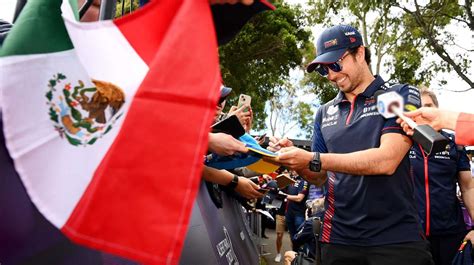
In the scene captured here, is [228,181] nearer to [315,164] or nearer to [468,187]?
[315,164]

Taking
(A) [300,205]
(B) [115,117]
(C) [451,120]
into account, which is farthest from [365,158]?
(A) [300,205]

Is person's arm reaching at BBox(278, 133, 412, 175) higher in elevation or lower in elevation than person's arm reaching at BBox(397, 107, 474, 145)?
lower

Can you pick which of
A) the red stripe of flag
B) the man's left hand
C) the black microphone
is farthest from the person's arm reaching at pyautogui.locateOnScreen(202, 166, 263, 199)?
the red stripe of flag

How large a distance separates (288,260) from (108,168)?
4.11 m

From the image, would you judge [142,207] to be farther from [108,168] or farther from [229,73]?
[229,73]

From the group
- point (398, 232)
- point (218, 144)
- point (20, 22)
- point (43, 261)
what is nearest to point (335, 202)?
point (398, 232)

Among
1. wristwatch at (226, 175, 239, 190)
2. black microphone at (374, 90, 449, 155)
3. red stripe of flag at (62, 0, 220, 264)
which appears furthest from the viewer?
wristwatch at (226, 175, 239, 190)

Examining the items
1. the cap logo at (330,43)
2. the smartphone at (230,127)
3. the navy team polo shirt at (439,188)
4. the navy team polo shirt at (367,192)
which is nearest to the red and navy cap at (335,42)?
the cap logo at (330,43)

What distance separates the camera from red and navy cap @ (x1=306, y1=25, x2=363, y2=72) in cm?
283

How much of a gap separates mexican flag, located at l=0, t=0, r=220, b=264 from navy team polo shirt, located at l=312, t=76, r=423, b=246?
1868 millimetres

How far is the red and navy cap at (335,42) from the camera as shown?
9.29 ft

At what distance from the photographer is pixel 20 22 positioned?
1.12m

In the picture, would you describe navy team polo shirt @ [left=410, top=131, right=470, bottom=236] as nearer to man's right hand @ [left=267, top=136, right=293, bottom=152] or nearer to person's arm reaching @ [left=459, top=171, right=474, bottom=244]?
person's arm reaching @ [left=459, top=171, right=474, bottom=244]

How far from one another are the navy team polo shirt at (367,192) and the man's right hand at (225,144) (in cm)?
81
